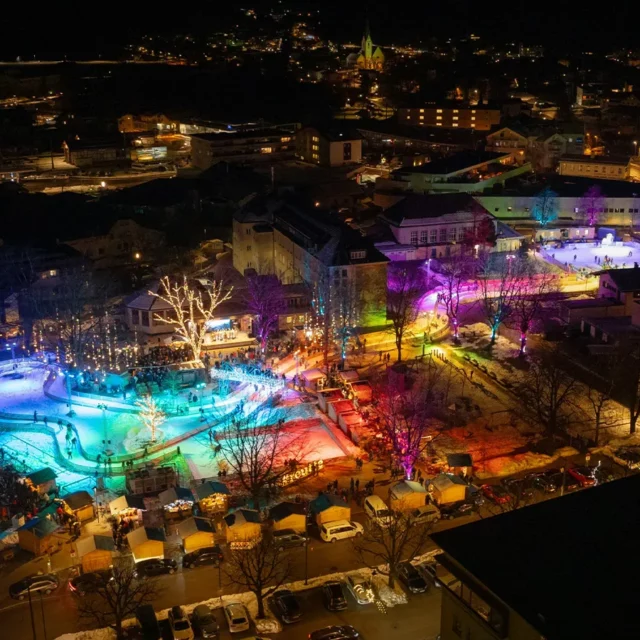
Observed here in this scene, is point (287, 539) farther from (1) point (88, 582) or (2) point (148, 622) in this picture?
(1) point (88, 582)

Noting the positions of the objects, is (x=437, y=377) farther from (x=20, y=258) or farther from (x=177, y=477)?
(x=20, y=258)

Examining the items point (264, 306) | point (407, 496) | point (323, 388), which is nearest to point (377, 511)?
point (407, 496)

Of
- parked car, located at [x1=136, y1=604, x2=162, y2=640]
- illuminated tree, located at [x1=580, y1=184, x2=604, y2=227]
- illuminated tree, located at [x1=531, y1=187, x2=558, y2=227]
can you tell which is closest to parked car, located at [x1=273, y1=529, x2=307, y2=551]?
parked car, located at [x1=136, y1=604, x2=162, y2=640]

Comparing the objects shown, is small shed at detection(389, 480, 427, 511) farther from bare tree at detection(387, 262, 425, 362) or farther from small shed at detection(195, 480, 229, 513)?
bare tree at detection(387, 262, 425, 362)

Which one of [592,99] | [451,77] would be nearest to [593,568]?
[592,99]

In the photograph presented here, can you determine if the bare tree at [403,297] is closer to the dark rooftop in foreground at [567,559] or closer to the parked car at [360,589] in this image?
the parked car at [360,589]

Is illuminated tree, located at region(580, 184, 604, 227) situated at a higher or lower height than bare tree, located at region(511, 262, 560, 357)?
higher

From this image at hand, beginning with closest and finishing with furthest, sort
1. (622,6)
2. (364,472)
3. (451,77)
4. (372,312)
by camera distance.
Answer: (364,472) → (372,312) → (451,77) → (622,6)
